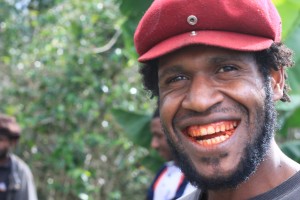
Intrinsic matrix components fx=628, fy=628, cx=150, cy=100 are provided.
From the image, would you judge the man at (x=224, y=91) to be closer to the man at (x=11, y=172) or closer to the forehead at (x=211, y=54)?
the forehead at (x=211, y=54)

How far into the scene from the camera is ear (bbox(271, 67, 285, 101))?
1.89 meters

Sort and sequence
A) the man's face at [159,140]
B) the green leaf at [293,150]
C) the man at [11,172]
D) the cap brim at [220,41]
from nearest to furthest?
the cap brim at [220,41]
the man's face at [159,140]
the green leaf at [293,150]
the man at [11,172]

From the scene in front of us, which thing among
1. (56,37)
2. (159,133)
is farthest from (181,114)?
Result: (56,37)

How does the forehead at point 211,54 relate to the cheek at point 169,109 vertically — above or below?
above

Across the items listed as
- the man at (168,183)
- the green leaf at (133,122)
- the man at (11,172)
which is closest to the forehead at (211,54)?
the man at (168,183)

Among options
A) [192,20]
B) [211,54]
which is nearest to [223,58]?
[211,54]

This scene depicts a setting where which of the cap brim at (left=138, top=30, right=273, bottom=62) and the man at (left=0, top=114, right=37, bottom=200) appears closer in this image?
the cap brim at (left=138, top=30, right=273, bottom=62)

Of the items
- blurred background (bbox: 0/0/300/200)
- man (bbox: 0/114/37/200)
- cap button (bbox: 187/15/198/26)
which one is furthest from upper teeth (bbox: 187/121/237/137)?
blurred background (bbox: 0/0/300/200)

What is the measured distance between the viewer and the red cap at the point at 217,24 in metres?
1.75

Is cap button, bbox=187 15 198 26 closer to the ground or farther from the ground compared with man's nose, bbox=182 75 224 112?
farther from the ground

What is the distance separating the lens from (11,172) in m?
5.68

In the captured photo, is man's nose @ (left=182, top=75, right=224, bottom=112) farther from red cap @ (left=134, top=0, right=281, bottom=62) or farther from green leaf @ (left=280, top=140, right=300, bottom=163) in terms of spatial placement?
green leaf @ (left=280, top=140, right=300, bottom=163)

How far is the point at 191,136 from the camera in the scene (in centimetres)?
183

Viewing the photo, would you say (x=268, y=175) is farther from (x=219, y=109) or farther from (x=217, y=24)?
(x=217, y=24)
